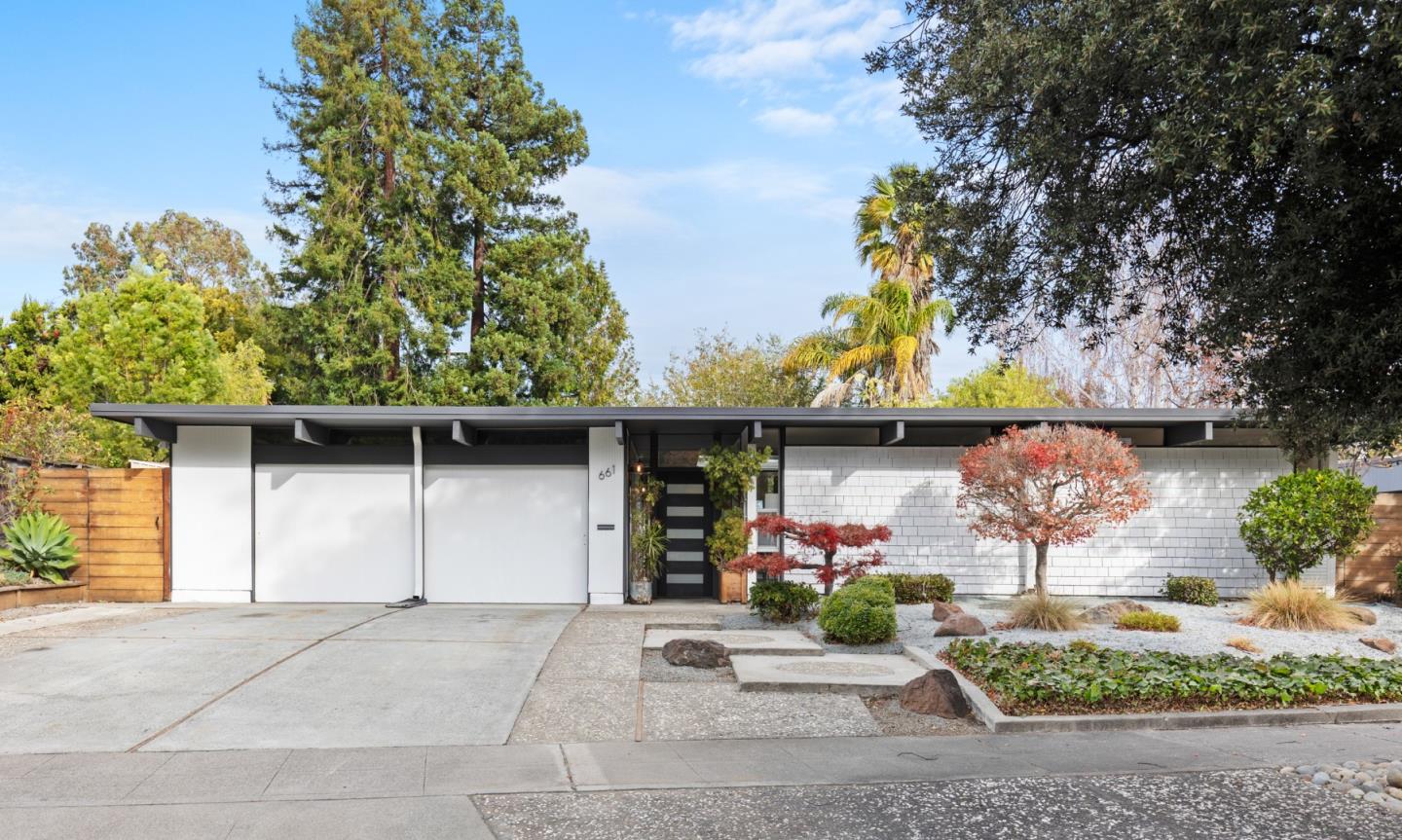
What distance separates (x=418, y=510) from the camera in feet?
43.5

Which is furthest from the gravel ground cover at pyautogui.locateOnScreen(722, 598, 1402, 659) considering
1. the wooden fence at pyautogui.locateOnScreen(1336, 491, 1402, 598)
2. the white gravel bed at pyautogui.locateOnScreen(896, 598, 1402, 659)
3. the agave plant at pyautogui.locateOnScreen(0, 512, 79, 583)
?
the agave plant at pyautogui.locateOnScreen(0, 512, 79, 583)

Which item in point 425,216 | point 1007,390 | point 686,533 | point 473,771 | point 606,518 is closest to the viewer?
point 473,771

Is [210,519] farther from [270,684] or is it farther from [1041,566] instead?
[1041,566]

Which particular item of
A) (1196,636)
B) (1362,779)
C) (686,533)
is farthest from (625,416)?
(1362,779)

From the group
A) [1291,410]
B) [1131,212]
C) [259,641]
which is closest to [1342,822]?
[1291,410]

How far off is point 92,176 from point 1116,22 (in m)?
19.8

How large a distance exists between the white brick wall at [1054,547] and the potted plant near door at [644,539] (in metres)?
1.86

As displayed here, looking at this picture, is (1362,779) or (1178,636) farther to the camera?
(1178,636)

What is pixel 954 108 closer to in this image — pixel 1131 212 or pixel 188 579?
pixel 1131 212

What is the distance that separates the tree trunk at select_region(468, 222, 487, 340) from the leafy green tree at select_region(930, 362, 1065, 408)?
38.4 feet

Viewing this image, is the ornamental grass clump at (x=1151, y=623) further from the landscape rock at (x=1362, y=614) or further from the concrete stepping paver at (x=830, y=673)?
the concrete stepping paver at (x=830, y=673)

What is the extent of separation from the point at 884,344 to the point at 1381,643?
14.4 m

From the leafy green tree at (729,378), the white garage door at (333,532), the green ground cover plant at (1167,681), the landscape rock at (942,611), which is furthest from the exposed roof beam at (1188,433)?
the leafy green tree at (729,378)

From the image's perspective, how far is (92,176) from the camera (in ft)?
61.4
